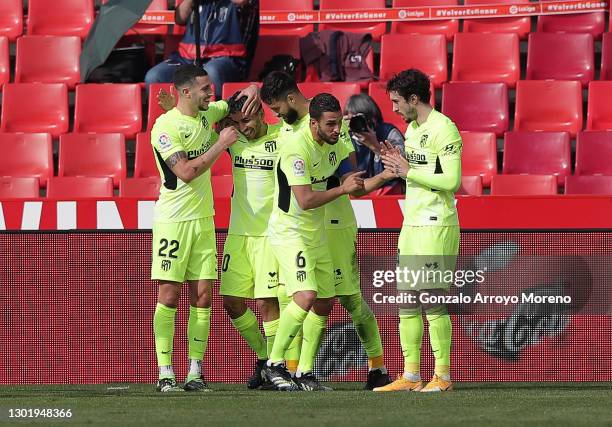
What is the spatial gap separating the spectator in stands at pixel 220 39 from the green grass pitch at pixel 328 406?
438 centimetres

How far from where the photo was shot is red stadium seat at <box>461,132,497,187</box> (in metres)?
12.1

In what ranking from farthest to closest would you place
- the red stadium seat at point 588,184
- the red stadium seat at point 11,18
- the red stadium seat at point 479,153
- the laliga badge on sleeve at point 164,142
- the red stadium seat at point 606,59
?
1. the red stadium seat at point 11,18
2. the red stadium seat at point 606,59
3. the red stadium seat at point 479,153
4. the red stadium seat at point 588,184
5. the laliga badge on sleeve at point 164,142

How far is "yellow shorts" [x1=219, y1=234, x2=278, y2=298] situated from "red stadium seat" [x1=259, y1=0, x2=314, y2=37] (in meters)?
5.32

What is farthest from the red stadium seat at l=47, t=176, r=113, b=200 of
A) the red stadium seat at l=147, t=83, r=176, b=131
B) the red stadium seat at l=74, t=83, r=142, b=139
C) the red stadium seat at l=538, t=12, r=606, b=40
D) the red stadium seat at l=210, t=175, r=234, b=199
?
the red stadium seat at l=538, t=12, r=606, b=40

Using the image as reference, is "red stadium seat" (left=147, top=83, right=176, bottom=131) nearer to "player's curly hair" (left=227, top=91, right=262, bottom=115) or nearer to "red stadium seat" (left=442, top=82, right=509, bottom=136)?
"red stadium seat" (left=442, top=82, right=509, bottom=136)

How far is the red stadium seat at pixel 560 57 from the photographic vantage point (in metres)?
13.4

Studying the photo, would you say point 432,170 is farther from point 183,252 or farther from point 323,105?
point 183,252

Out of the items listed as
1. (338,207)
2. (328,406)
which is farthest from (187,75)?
(328,406)

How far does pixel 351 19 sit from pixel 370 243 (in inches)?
198

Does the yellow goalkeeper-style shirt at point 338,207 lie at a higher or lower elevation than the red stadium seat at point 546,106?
lower

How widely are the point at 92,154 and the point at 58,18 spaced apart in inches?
102

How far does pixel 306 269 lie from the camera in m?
8.73

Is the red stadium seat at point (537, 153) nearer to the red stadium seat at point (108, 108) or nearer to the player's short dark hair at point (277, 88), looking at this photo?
the red stadium seat at point (108, 108)

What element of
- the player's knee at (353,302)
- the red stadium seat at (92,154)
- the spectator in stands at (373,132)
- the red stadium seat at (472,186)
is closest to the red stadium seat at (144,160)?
the red stadium seat at (92,154)
